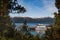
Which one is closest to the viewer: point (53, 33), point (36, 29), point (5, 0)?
point (53, 33)

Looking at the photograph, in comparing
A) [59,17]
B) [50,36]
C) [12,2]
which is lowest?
[50,36]

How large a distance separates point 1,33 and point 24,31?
3.73ft

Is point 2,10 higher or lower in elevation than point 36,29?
higher

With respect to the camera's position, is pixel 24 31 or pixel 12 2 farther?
pixel 12 2

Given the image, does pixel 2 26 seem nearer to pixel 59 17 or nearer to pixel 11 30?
pixel 11 30

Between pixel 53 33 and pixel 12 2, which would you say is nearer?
pixel 53 33

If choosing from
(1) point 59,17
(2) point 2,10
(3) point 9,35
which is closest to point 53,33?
(1) point 59,17

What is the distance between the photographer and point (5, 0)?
723 cm

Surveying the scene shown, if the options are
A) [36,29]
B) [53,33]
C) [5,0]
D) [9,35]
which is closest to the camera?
[9,35]

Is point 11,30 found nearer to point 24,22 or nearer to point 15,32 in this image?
point 15,32

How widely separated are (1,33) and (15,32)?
1.67 ft

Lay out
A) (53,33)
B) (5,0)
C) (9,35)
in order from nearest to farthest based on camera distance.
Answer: (9,35)
(53,33)
(5,0)

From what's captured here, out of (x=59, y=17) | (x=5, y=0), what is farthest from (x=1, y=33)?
(x=59, y=17)

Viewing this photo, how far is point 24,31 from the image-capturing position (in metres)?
6.99
